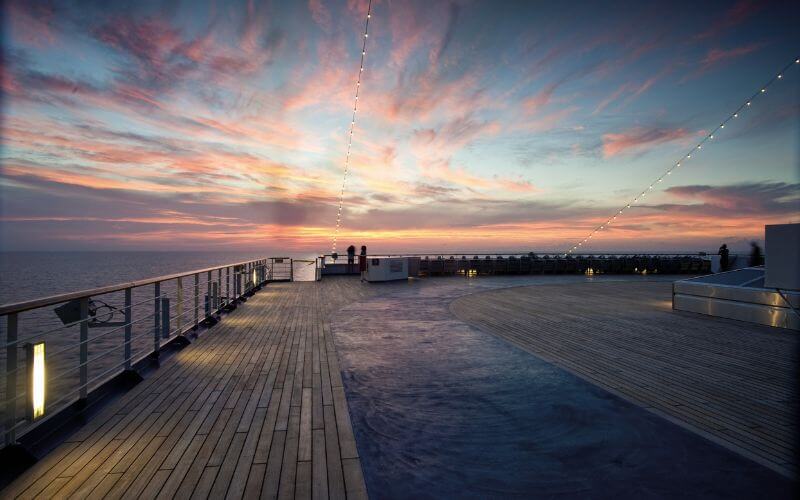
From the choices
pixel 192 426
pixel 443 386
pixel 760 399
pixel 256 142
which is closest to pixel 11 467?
pixel 192 426

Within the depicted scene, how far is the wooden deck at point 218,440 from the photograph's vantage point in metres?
2.02

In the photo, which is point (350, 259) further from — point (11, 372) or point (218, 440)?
point (11, 372)

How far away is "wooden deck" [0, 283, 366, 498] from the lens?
2018mm

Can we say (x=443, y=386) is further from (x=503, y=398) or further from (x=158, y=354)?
(x=158, y=354)

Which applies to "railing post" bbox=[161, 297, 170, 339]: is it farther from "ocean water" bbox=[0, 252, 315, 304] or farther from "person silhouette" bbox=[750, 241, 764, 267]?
"person silhouette" bbox=[750, 241, 764, 267]

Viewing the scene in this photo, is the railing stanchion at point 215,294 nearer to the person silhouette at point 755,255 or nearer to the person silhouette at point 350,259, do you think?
the person silhouette at point 350,259

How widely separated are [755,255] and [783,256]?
1538cm

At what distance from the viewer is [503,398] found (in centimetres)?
336

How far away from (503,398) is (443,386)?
0.58 meters

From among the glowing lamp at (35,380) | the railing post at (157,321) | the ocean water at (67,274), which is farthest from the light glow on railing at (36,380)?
the ocean water at (67,274)

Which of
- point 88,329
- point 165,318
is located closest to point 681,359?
point 165,318

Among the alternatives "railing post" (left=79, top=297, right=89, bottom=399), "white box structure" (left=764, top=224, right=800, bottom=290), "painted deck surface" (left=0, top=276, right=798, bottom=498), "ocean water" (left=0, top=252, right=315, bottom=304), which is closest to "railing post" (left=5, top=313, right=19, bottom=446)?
"painted deck surface" (left=0, top=276, right=798, bottom=498)

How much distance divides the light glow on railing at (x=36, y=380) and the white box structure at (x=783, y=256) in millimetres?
9055

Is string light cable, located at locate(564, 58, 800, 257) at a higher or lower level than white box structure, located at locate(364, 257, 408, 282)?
higher
